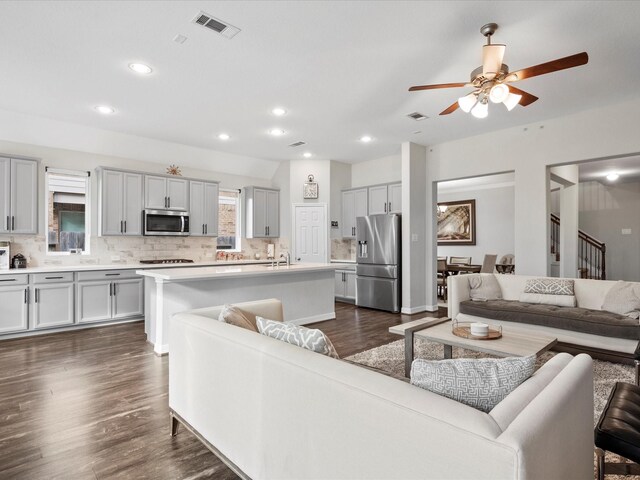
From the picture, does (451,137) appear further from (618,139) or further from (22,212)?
(22,212)

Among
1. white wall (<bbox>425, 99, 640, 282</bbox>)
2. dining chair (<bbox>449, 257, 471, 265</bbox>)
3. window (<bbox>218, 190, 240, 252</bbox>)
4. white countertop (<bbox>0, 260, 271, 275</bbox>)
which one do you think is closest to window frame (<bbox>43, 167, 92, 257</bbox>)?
white countertop (<bbox>0, 260, 271, 275</bbox>)

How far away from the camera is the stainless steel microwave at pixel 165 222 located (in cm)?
587

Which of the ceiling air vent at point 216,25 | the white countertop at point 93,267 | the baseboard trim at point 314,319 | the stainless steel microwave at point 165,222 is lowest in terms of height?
the baseboard trim at point 314,319

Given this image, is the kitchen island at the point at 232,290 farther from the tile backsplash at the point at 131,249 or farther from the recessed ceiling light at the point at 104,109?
the recessed ceiling light at the point at 104,109

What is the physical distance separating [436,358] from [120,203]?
5.02 meters

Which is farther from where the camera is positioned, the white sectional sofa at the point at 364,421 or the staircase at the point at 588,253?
the staircase at the point at 588,253

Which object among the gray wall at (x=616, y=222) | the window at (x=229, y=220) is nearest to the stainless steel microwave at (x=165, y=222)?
the window at (x=229, y=220)

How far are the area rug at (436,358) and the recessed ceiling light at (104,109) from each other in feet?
13.8

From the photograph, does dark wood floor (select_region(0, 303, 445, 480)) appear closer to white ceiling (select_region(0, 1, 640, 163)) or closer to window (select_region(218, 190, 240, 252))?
white ceiling (select_region(0, 1, 640, 163))

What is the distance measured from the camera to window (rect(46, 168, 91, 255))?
17.9 feet

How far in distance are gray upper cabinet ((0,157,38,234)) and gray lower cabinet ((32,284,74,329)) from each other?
34.2 inches

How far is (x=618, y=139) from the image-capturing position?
452cm

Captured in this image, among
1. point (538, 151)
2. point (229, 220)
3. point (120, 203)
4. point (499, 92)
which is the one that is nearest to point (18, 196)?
point (120, 203)

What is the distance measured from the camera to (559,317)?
380 cm
